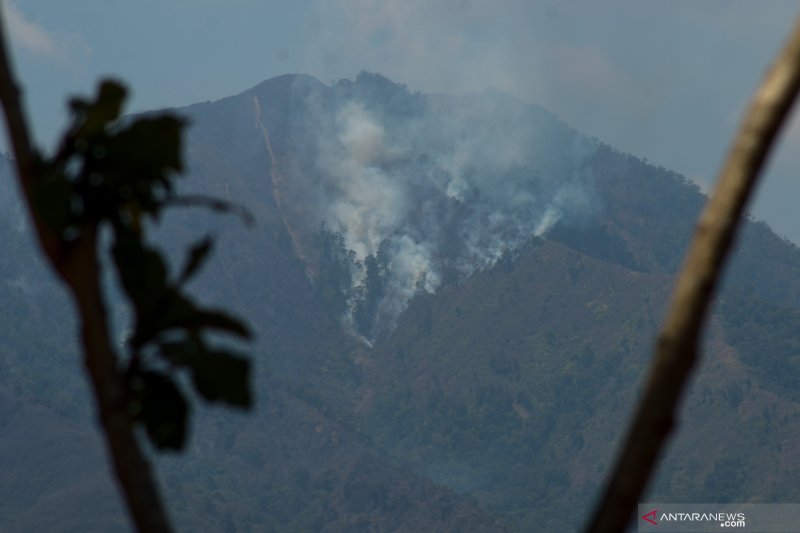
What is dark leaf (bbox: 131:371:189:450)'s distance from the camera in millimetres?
4629

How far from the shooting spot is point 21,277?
18250cm

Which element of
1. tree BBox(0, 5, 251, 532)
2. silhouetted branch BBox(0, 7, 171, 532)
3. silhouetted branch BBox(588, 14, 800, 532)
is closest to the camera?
silhouetted branch BBox(588, 14, 800, 532)

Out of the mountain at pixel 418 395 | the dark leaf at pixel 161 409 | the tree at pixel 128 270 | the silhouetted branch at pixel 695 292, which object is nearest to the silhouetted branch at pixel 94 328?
the tree at pixel 128 270

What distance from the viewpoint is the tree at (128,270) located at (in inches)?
172

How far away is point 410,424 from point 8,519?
59.4m

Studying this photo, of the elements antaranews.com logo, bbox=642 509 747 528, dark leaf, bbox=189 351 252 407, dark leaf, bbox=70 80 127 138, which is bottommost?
dark leaf, bbox=189 351 252 407

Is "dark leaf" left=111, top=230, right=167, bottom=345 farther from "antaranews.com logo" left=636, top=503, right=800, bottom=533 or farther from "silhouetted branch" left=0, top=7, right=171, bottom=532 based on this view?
"antaranews.com logo" left=636, top=503, right=800, bottom=533

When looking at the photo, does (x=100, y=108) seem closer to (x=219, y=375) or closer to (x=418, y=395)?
(x=219, y=375)

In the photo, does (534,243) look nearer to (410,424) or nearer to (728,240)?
(410,424)

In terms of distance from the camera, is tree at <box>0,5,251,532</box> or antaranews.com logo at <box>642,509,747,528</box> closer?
tree at <box>0,5,251,532</box>

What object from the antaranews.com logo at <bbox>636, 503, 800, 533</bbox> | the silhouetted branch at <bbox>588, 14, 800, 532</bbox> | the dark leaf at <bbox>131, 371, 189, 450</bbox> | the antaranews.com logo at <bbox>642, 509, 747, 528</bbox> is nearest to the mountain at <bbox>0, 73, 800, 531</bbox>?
the antaranews.com logo at <bbox>636, 503, 800, 533</bbox>

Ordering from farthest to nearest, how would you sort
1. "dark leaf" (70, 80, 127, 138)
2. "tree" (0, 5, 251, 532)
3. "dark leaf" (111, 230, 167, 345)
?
"dark leaf" (70, 80, 127, 138)
"dark leaf" (111, 230, 167, 345)
"tree" (0, 5, 251, 532)

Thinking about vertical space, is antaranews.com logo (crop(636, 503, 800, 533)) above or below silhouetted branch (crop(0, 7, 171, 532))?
above

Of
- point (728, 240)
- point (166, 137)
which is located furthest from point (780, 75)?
point (166, 137)
